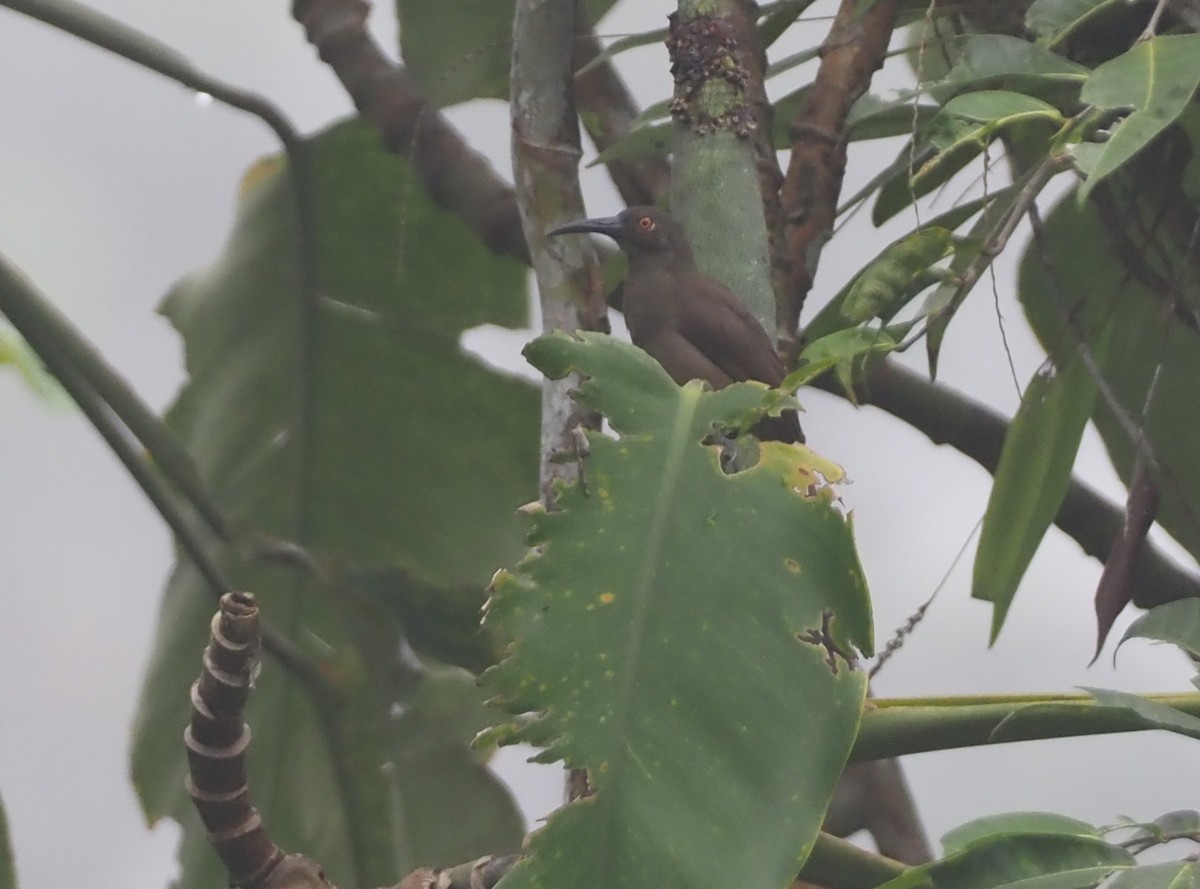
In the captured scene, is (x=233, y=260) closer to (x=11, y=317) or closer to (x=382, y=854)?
(x=11, y=317)

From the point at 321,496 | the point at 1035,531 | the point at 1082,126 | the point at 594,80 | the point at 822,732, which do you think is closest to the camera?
the point at 822,732

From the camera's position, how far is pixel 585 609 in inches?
36.7

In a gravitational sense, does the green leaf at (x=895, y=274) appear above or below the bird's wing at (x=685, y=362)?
below

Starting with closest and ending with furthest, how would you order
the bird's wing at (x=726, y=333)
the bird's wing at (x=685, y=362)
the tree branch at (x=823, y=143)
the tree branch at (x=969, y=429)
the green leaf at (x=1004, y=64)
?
the green leaf at (x=1004, y=64) < the bird's wing at (x=726, y=333) < the tree branch at (x=823, y=143) < the bird's wing at (x=685, y=362) < the tree branch at (x=969, y=429)

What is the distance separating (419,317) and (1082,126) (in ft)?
4.32

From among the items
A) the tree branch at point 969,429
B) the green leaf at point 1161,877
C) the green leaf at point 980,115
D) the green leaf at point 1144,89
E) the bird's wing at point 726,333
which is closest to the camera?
the green leaf at point 1161,877

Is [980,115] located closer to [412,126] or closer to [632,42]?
[632,42]

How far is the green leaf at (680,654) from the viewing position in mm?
879

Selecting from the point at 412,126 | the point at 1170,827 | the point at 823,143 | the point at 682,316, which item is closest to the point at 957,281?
the point at 1170,827

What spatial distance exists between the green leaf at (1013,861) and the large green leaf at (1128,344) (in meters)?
1.00

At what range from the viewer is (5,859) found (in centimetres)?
158

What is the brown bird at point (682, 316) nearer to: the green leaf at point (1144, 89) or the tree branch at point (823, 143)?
the tree branch at point (823, 143)

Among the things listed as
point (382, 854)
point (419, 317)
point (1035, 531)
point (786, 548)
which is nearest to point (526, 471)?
point (419, 317)

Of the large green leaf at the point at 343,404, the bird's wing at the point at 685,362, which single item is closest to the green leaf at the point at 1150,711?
the bird's wing at the point at 685,362
